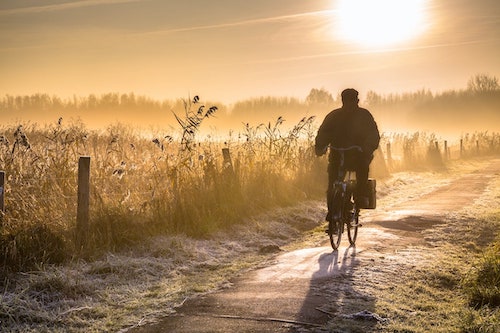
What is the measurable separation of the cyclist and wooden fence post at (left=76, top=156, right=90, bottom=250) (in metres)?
3.58

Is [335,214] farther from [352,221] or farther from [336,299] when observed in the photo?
[336,299]

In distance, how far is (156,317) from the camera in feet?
19.9

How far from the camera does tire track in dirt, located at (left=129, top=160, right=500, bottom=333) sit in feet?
18.6


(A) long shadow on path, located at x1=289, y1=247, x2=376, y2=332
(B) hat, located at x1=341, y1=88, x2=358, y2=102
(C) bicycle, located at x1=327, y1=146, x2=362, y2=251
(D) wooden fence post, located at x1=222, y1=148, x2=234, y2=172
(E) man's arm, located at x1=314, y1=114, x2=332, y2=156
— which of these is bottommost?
(A) long shadow on path, located at x1=289, y1=247, x2=376, y2=332

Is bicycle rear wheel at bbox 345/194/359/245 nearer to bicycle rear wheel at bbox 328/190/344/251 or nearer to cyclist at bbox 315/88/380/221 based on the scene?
bicycle rear wheel at bbox 328/190/344/251

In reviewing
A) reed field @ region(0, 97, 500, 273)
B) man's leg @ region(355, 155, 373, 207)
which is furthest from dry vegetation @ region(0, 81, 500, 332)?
man's leg @ region(355, 155, 373, 207)

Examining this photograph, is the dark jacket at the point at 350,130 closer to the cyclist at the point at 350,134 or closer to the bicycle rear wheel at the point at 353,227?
the cyclist at the point at 350,134

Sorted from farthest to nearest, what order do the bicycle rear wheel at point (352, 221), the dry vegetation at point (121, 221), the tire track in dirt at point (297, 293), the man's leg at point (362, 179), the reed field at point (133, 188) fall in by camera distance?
the bicycle rear wheel at point (352, 221) < the man's leg at point (362, 179) < the reed field at point (133, 188) < the dry vegetation at point (121, 221) < the tire track in dirt at point (297, 293)

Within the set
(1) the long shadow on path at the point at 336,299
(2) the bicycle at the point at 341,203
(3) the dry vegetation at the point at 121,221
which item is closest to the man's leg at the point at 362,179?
(2) the bicycle at the point at 341,203

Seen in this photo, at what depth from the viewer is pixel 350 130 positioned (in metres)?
8.74

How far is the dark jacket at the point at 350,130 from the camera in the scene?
8711 millimetres

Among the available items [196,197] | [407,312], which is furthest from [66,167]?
[407,312]

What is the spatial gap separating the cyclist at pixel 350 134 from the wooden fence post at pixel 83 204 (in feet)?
11.7

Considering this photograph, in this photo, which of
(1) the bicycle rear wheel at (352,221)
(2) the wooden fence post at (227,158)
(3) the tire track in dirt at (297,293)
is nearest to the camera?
(3) the tire track in dirt at (297,293)
